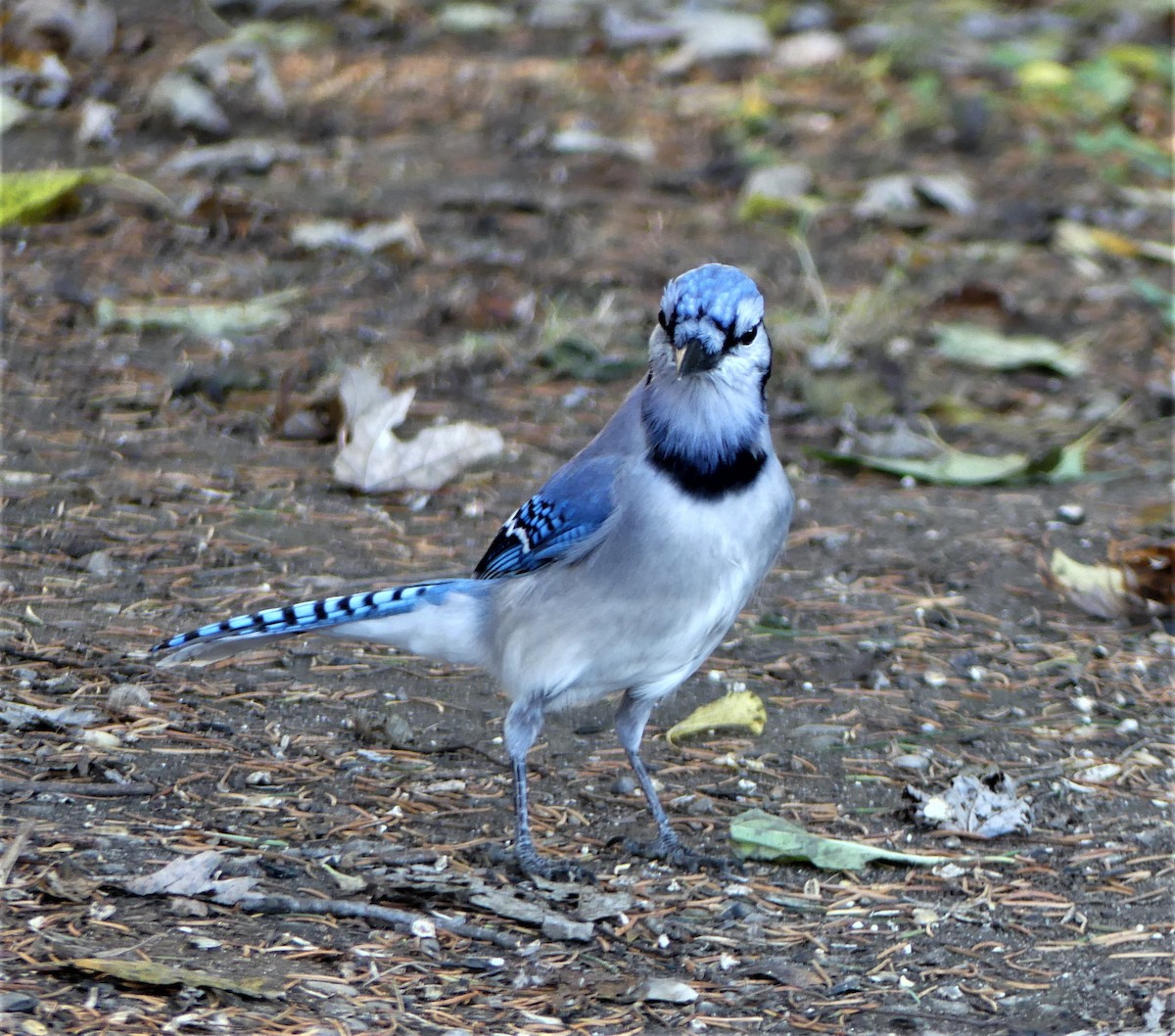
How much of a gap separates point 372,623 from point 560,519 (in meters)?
0.45

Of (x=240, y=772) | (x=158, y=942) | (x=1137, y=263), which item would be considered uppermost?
(x=158, y=942)

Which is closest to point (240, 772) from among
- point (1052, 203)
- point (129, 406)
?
point (129, 406)

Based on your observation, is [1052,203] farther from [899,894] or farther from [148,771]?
[148,771]

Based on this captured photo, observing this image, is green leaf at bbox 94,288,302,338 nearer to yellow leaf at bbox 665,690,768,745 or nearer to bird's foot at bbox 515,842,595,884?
yellow leaf at bbox 665,690,768,745

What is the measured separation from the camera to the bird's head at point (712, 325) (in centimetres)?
303

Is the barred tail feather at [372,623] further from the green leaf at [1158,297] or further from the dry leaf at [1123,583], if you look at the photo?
the green leaf at [1158,297]

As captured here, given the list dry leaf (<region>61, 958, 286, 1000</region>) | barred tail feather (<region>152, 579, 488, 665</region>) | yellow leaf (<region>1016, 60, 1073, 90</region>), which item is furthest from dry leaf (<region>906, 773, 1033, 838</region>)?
yellow leaf (<region>1016, 60, 1073, 90</region>)

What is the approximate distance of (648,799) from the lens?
329cm

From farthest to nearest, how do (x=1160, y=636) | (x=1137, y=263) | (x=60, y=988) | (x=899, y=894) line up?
(x=1137, y=263) → (x=1160, y=636) → (x=899, y=894) → (x=60, y=988)

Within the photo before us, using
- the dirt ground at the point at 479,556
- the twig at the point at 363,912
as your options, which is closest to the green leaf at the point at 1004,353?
the dirt ground at the point at 479,556

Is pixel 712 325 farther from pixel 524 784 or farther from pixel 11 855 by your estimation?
pixel 11 855

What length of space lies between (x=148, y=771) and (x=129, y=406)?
1.95 m

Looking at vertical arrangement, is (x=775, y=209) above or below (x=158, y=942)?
below

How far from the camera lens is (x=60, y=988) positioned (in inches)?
93.0
